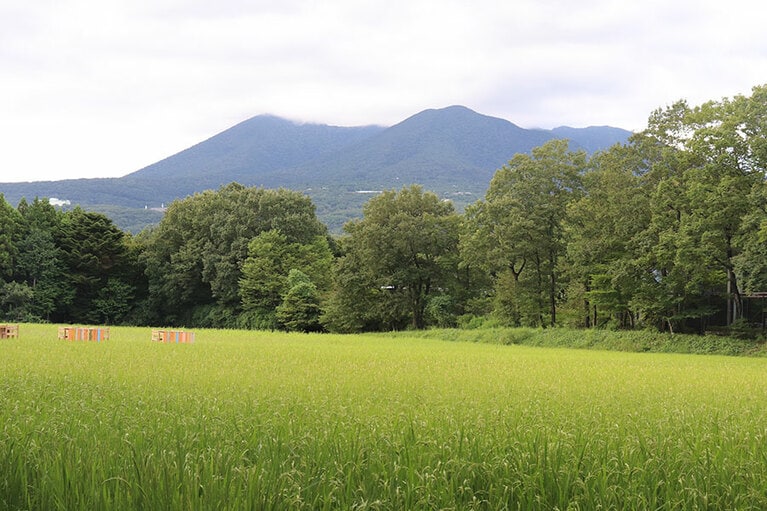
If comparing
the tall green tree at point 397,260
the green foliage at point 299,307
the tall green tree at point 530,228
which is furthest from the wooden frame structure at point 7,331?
the green foliage at point 299,307

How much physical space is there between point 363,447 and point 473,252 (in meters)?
45.7

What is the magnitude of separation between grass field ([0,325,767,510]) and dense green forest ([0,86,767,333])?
2484 cm

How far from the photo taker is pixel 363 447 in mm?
6199

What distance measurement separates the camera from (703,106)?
127 ft

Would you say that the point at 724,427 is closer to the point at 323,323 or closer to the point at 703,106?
the point at 703,106

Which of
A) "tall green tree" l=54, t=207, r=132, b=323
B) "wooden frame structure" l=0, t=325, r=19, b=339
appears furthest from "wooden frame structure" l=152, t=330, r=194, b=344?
"tall green tree" l=54, t=207, r=132, b=323

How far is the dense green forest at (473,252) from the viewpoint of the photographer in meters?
35.7

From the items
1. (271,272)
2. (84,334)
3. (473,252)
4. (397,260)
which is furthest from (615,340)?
(271,272)

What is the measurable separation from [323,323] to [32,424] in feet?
183

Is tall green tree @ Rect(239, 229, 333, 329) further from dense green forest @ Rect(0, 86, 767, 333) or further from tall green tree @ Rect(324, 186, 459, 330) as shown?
tall green tree @ Rect(324, 186, 459, 330)

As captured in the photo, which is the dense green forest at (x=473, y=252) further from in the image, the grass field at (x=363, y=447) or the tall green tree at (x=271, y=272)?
the grass field at (x=363, y=447)

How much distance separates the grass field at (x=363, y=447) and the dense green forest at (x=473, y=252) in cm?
2484

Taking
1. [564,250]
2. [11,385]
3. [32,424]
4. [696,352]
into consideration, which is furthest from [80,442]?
[564,250]

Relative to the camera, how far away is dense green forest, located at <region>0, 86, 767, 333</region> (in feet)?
117
